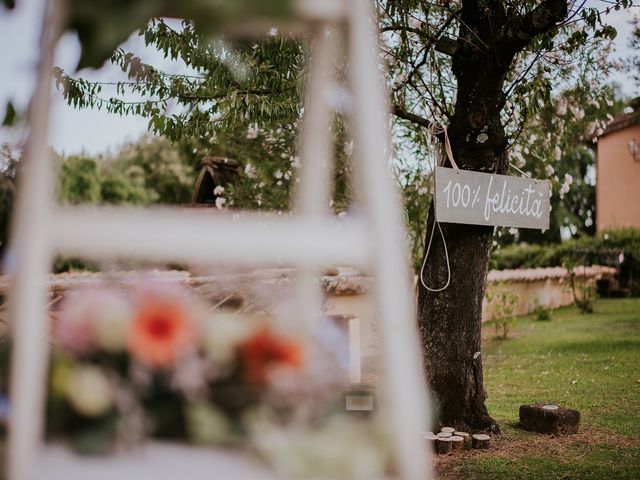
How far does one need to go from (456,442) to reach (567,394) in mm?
2724

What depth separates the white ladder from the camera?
0.94m

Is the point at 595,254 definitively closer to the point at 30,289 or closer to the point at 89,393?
the point at 89,393

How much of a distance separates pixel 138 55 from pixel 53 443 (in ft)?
14.8

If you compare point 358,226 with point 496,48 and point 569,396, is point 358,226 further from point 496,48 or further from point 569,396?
point 569,396

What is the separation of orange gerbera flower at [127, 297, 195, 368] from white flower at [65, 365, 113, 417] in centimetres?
6

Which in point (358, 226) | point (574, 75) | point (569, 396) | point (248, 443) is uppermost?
point (574, 75)

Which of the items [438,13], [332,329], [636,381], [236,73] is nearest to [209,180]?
[438,13]

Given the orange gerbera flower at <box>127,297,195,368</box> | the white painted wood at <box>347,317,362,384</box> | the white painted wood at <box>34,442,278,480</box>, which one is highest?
the orange gerbera flower at <box>127,297,195,368</box>

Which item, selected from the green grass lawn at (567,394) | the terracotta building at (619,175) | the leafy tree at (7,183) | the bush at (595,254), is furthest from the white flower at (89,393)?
the terracotta building at (619,175)

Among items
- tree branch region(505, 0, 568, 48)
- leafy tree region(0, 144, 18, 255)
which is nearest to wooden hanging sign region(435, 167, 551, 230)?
tree branch region(505, 0, 568, 48)

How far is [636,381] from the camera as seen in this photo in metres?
7.53

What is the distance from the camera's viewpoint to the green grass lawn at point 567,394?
4621 mm

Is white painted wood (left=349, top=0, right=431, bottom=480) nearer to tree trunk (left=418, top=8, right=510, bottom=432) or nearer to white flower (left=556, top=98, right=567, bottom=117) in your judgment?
tree trunk (left=418, top=8, right=510, bottom=432)

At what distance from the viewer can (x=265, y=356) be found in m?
1.15
